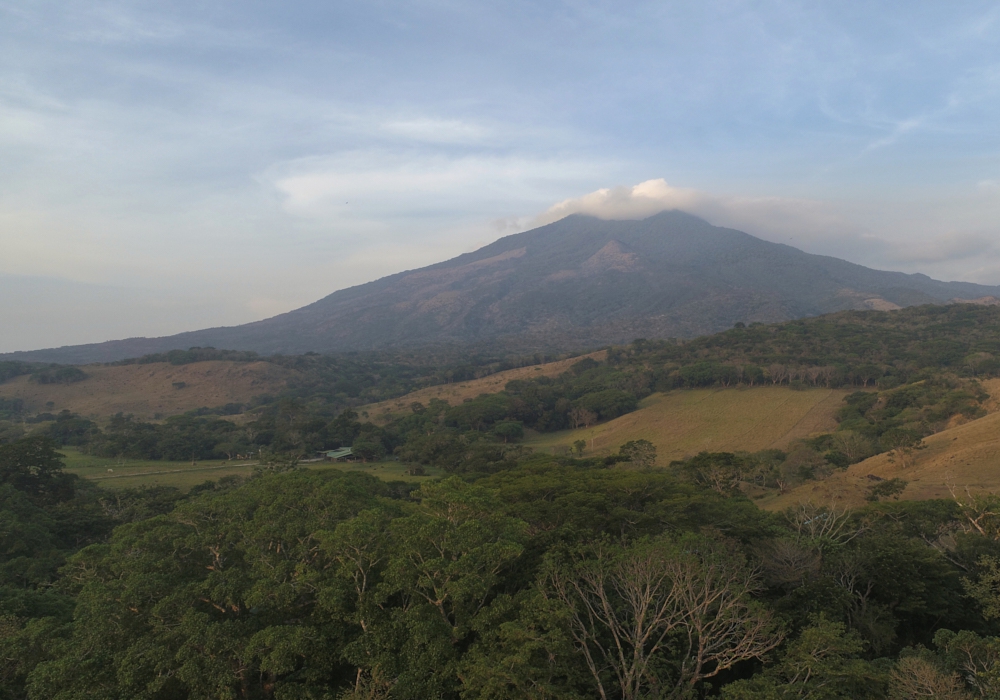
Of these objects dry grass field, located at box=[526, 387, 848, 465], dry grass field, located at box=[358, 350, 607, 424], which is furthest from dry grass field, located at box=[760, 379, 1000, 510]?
dry grass field, located at box=[358, 350, 607, 424]

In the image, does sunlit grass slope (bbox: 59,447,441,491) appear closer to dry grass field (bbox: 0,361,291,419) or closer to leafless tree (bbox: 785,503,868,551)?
leafless tree (bbox: 785,503,868,551)

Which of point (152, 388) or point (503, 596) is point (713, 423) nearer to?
point (503, 596)

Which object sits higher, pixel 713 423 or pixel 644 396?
pixel 644 396

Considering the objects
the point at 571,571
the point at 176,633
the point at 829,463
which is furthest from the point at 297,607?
the point at 829,463

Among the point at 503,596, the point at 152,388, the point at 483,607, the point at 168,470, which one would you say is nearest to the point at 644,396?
the point at 168,470

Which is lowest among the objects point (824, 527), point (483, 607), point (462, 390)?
point (462, 390)

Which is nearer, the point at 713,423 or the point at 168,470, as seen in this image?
the point at 168,470

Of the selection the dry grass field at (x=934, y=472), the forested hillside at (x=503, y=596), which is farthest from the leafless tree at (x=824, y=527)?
the dry grass field at (x=934, y=472)
